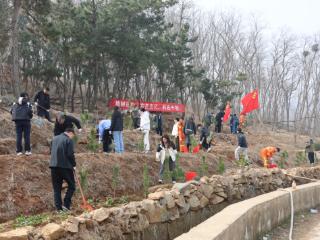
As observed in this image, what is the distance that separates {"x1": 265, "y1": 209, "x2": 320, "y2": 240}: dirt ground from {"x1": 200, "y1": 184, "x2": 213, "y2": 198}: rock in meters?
1.48

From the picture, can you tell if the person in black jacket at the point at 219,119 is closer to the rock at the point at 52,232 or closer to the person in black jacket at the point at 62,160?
the person in black jacket at the point at 62,160

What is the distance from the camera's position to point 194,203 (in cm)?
813

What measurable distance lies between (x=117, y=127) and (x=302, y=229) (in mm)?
5525

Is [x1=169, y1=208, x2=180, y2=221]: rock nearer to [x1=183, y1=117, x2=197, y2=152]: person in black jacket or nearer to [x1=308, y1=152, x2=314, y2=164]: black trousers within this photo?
[x1=183, y1=117, x2=197, y2=152]: person in black jacket

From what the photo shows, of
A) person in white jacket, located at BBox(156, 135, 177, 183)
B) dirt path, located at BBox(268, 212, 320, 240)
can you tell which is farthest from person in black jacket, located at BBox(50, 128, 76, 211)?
person in white jacket, located at BBox(156, 135, 177, 183)

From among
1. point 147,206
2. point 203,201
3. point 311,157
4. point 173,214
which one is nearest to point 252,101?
point 311,157

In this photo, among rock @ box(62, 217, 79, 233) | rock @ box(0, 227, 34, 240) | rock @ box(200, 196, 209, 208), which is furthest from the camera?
rock @ box(200, 196, 209, 208)

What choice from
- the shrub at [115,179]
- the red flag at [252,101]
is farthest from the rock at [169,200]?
the red flag at [252,101]

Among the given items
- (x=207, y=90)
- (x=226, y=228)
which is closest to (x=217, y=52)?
(x=207, y=90)

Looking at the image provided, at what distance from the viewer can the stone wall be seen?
5.26m

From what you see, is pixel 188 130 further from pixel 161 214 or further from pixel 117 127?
pixel 161 214

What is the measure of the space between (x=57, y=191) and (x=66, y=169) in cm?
44

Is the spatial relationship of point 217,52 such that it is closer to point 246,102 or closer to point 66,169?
point 246,102

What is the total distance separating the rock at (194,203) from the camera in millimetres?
8055
